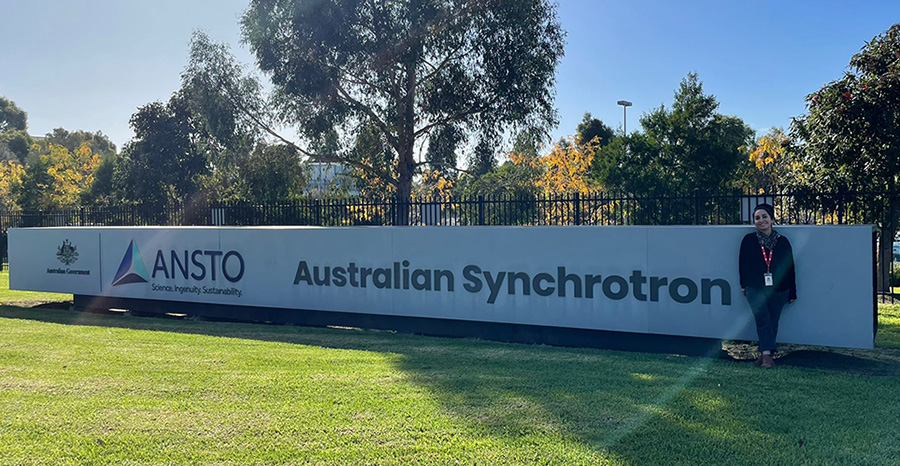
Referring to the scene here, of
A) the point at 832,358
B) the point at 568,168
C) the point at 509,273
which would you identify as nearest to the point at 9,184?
the point at 568,168

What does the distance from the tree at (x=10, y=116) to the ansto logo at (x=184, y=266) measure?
97.1 meters

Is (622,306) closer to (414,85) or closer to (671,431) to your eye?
(671,431)

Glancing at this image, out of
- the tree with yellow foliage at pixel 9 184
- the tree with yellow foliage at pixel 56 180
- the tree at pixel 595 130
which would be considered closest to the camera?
the tree with yellow foliage at pixel 56 180

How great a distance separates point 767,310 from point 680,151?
23301 millimetres

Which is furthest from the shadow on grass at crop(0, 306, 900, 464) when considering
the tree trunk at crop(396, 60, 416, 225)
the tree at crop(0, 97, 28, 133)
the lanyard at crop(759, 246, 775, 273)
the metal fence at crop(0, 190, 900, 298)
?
the tree at crop(0, 97, 28, 133)

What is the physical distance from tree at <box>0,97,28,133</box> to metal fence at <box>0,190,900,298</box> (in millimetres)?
91969

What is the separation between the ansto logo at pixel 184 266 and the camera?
38.2ft

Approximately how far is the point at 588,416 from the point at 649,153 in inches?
1022

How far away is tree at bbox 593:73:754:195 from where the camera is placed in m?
28.2

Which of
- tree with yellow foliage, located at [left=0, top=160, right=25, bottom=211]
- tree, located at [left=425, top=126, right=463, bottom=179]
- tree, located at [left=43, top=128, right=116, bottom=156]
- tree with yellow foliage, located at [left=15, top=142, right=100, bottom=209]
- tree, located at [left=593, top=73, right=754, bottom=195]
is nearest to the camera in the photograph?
tree, located at [left=425, top=126, right=463, bottom=179]

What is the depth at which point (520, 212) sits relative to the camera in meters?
11.6

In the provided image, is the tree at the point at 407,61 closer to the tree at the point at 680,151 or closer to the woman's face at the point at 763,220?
the tree at the point at 680,151

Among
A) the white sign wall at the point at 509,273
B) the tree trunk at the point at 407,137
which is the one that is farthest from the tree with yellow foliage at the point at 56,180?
the white sign wall at the point at 509,273

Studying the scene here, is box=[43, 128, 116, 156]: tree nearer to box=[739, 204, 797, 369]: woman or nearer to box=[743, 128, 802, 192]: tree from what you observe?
box=[743, 128, 802, 192]: tree
